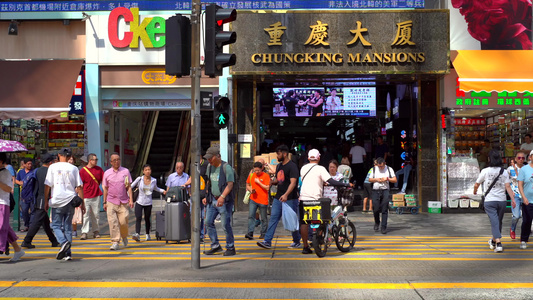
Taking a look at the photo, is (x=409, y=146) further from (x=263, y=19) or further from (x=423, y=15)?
(x=263, y=19)

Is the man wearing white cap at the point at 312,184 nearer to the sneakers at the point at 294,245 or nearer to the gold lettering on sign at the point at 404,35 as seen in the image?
the sneakers at the point at 294,245

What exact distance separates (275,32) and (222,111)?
334 inches

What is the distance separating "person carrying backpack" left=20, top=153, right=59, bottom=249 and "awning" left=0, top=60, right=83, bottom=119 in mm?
6090

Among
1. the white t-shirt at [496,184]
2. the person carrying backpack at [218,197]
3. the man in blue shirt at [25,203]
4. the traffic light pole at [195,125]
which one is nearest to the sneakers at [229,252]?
the person carrying backpack at [218,197]

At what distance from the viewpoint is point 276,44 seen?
18469mm

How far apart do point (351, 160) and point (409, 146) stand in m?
2.47

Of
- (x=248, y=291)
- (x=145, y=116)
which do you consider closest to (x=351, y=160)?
(x=145, y=116)

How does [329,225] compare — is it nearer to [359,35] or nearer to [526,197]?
[526,197]

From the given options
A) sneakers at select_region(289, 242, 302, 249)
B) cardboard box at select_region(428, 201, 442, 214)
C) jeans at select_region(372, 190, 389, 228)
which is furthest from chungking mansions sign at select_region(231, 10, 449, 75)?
sneakers at select_region(289, 242, 302, 249)

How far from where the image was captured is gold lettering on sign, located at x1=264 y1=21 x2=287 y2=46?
18.5 metres

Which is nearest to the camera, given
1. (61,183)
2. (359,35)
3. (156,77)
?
(61,183)

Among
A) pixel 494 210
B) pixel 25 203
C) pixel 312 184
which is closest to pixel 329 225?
pixel 312 184

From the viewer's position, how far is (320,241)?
10461 millimetres

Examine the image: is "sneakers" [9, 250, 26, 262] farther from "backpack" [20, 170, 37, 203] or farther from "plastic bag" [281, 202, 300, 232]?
"plastic bag" [281, 202, 300, 232]
